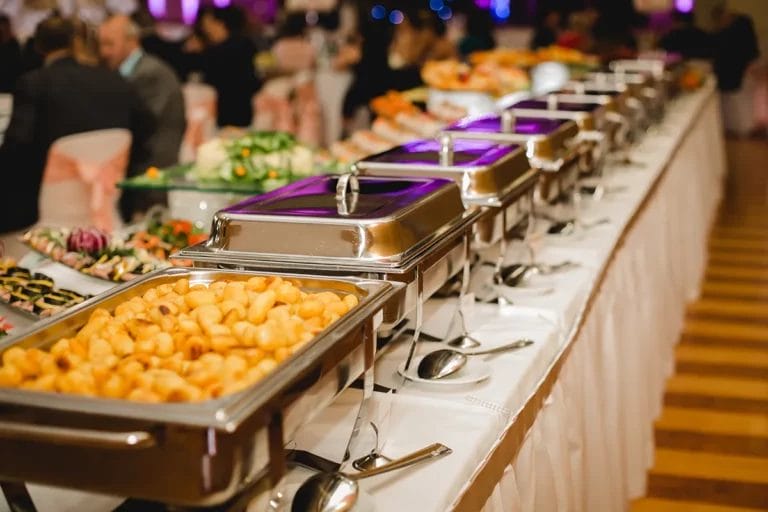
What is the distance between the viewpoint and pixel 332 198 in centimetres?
158

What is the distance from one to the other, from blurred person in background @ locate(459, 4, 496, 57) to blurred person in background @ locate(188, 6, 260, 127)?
2.54 m

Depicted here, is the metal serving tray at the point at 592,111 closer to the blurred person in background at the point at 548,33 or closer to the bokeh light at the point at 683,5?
the blurred person in background at the point at 548,33

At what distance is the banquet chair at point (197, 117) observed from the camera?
5.08 meters

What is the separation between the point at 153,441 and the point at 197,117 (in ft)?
15.0

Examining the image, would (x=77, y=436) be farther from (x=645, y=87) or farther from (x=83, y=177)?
(x=645, y=87)

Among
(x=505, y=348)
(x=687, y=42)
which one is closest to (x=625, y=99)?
(x=505, y=348)

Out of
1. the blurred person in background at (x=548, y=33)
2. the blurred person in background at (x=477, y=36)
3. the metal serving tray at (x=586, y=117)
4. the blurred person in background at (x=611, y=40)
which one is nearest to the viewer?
the metal serving tray at (x=586, y=117)

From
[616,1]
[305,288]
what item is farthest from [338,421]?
[616,1]

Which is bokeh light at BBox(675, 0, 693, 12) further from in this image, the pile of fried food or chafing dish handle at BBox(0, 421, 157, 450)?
chafing dish handle at BBox(0, 421, 157, 450)

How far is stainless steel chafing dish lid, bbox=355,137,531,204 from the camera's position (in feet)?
6.30

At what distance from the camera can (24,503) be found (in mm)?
1099

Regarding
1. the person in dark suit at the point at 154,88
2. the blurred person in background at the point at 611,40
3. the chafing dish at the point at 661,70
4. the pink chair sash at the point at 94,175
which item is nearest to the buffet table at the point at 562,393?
the chafing dish at the point at 661,70

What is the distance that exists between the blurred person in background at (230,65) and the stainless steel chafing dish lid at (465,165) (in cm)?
415

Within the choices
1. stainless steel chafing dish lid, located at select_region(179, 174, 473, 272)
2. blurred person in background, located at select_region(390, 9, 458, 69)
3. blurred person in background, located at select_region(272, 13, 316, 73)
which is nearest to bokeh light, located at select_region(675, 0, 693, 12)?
blurred person in background, located at select_region(390, 9, 458, 69)
